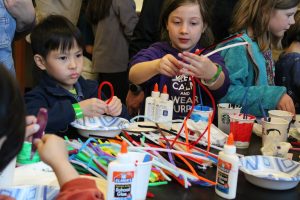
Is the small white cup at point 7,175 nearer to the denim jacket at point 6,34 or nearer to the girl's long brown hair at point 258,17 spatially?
the denim jacket at point 6,34

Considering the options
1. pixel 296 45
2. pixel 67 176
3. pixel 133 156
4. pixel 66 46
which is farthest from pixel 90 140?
pixel 296 45

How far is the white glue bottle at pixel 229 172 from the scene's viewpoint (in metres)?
1.09

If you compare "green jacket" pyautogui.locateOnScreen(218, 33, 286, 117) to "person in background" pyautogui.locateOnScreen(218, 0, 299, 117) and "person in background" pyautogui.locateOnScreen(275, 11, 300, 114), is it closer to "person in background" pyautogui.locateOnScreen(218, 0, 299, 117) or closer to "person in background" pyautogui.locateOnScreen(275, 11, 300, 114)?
"person in background" pyautogui.locateOnScreen(218, 0, 299, 117)

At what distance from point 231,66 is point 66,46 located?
86 centimetres

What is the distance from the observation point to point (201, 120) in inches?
65.1

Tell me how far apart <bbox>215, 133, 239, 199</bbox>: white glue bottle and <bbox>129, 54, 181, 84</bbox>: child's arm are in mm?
593

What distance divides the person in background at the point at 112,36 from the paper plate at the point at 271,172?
7.42 ft

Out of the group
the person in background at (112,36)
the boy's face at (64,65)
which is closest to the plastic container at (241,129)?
the boy's face at (64,65)

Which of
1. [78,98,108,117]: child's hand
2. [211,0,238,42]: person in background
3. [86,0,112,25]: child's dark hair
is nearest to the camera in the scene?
[78,98,108,117]: child's hand

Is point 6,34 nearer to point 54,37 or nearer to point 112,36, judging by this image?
point 54,37

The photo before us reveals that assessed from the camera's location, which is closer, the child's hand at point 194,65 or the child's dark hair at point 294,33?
the child's hand at point 194,65

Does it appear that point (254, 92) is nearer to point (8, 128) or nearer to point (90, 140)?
point (90, 140)

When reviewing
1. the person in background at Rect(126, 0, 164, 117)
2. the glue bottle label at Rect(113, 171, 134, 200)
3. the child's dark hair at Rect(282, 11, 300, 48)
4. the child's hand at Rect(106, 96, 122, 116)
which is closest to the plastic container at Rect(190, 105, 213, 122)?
the child's hand at Rect(106, 96, 122, 116)

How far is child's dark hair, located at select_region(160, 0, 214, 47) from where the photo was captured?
205cm
